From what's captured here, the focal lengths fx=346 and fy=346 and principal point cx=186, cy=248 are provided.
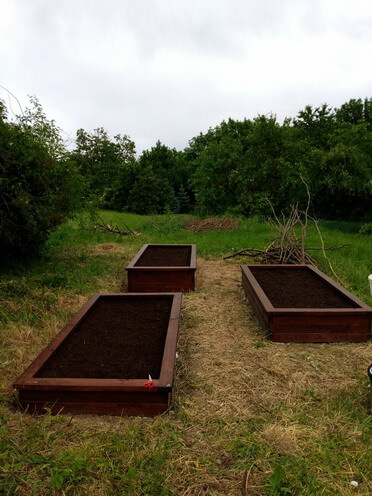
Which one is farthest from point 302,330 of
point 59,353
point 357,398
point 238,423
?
point 59,353

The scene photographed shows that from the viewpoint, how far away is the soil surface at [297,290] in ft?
13.7

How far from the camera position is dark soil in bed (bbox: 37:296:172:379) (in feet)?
8.94

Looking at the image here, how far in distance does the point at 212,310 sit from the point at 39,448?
297cm

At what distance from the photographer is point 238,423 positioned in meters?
2.35

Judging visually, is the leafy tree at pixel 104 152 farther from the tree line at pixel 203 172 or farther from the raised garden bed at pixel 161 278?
the raised garden bed at pixel 161 278

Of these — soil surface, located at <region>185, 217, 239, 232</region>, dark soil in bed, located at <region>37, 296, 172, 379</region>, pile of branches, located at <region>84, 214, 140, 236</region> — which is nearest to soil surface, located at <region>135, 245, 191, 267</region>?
dark soil in bed, located at <region>37, 296, 172, 379</region>

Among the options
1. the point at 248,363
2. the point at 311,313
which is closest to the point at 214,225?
the point at 311,313

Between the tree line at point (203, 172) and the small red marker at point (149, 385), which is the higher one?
the tree line at point (203, 172)

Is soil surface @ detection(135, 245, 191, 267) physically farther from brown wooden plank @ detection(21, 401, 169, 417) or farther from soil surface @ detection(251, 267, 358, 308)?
brown wooden plank @ detection(21, 401, 169, 417)

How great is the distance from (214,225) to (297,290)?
25.9 feet

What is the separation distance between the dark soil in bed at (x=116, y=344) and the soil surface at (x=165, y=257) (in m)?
1.93

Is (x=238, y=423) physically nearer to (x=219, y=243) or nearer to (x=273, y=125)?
(x=219, y=243)

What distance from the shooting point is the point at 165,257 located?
6.87m

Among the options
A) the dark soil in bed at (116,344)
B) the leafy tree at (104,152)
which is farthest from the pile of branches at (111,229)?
the leafy tree at (104,152)
